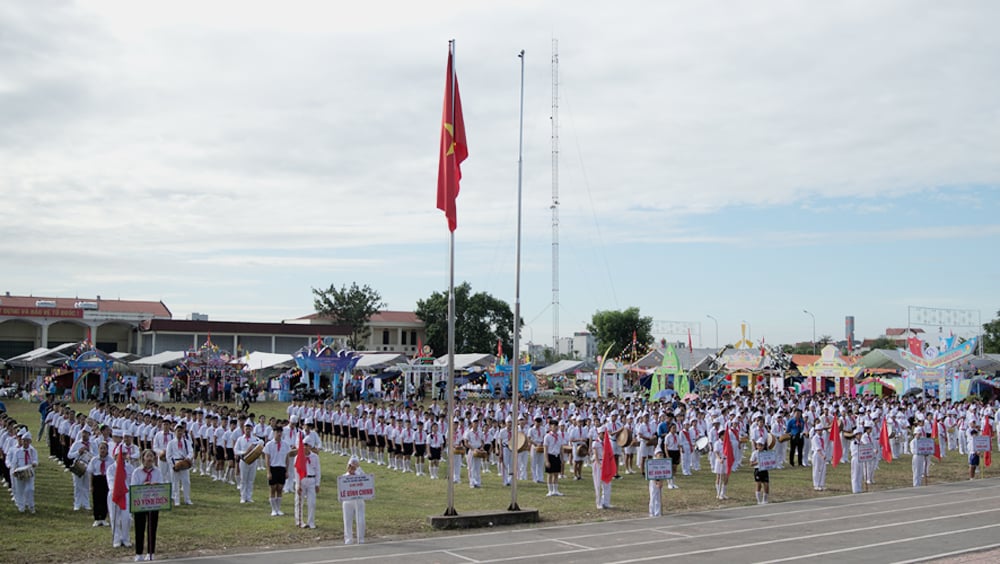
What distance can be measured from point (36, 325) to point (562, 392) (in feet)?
142

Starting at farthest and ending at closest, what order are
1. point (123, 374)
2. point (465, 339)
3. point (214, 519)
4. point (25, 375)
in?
point (465, 339) → point (25, 375) → point (123, 374) → point (214, 519)

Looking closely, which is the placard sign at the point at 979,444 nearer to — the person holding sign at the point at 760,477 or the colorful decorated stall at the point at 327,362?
the person holding sign at the point at 760,477

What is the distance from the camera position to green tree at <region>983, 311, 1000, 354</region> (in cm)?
8750

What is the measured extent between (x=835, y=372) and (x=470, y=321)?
39.0m

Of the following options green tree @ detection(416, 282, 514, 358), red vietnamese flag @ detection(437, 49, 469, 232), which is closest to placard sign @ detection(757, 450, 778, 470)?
red vietnamese flag @ detection(437, 49, 469, 232)

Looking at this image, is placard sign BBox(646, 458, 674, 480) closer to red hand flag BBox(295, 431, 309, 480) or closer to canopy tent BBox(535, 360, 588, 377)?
red hand flag BBox(295, 431, 309, 480)

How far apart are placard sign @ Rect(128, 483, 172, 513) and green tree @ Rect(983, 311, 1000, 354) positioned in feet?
300

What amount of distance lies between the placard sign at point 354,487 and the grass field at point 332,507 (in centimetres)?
94

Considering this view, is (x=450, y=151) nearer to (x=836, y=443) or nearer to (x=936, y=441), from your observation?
(x=836, y=443)

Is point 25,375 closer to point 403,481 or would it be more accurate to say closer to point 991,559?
point 403,481

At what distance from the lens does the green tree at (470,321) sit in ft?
269

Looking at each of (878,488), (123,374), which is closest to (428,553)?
(878,488)

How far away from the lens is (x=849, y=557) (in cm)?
1388

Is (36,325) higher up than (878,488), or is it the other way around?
(36,325)
